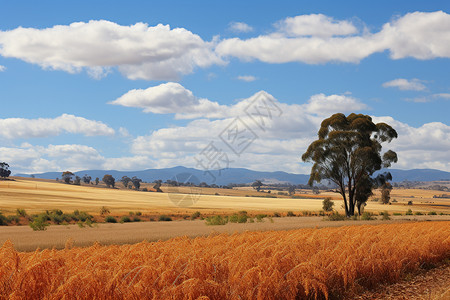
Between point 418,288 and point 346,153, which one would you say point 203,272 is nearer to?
point 418,288

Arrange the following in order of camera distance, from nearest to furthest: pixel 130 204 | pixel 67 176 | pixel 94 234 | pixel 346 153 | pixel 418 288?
pixel 418 288, pixel 94 234, pixel 346 153, pixel 130 204, pixel 67 176

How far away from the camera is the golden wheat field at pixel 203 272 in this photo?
7.38m

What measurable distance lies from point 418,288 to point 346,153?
141ft

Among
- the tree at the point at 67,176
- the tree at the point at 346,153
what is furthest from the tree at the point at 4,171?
the tree at the point at 346,153

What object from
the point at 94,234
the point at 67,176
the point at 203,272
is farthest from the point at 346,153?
the point at 67,176

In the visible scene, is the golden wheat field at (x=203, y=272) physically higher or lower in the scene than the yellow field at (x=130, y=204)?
higher

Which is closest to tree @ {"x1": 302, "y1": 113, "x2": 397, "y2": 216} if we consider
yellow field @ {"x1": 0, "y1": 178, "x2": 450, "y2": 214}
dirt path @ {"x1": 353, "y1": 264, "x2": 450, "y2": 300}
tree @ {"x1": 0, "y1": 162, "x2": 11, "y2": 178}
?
yellow field @ {"x1": 0, "y1": 178, "x2": 450, "y2": 214}

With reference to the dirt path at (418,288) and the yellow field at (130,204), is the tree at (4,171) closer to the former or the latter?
the yellow field at (130,204)

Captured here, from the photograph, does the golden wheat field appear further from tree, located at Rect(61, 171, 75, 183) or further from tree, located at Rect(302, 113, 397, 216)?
tree, located at Rect(61, 171, 75, 183)

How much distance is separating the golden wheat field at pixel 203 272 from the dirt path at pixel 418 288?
0.27 metres

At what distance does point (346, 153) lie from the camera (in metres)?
53.5

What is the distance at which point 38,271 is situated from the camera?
26.5 ft

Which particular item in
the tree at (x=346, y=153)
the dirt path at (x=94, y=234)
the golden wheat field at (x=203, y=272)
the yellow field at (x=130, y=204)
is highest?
the tree at (x=346, y=153)

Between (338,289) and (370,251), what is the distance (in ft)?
9.16
